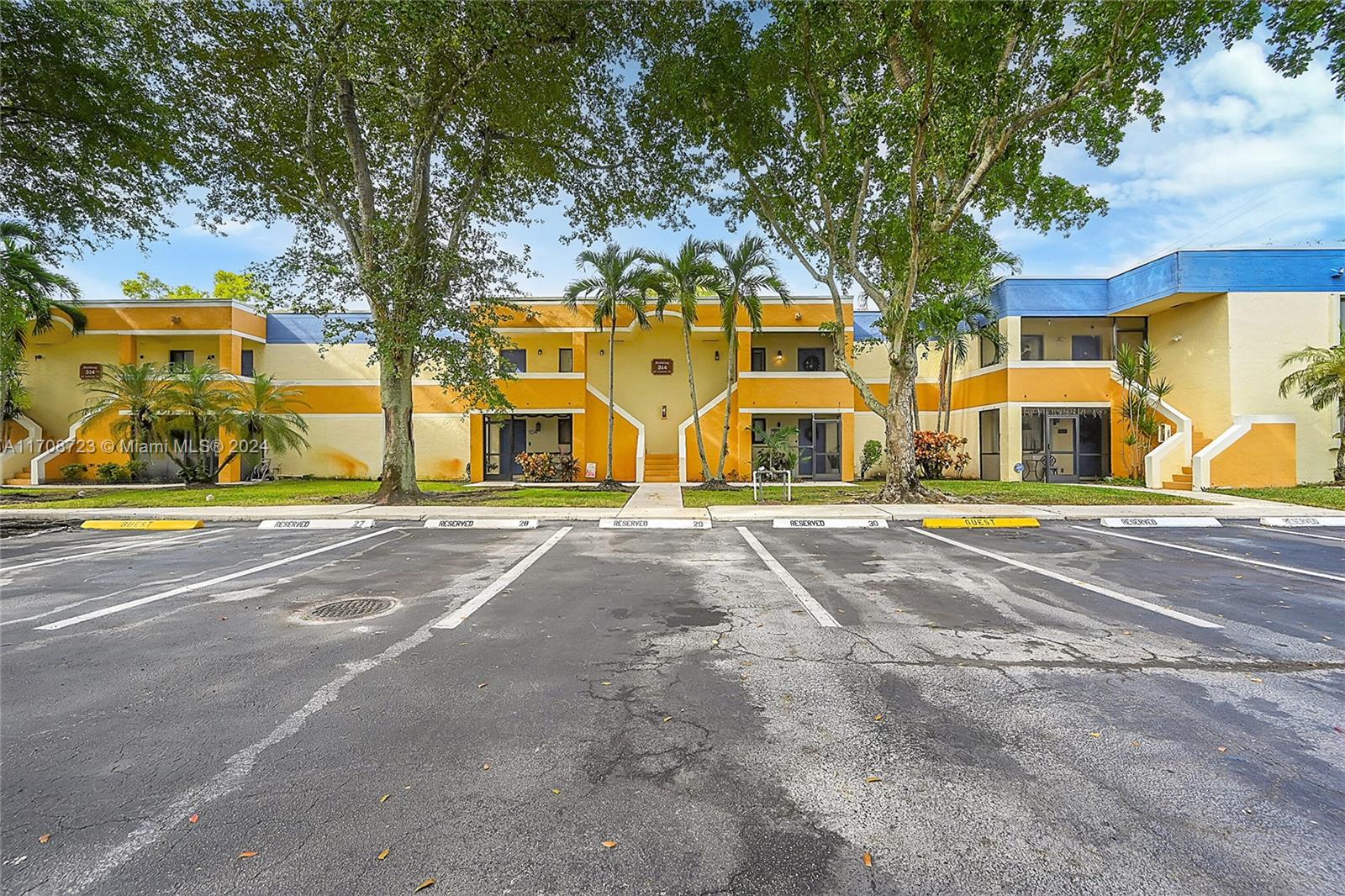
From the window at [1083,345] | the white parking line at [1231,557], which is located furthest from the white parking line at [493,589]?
the window at [1083,345]

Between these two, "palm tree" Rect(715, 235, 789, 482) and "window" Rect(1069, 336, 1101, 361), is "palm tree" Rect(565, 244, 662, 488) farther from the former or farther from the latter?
"window" Rect(1069, 336, 1101, 361)

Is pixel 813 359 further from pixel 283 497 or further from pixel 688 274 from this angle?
pixel 283 497

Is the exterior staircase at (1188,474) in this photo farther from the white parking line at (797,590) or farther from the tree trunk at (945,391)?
the white parking line at (797,590)

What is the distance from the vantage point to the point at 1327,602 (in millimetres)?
6098

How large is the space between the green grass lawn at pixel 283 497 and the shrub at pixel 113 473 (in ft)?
7.41

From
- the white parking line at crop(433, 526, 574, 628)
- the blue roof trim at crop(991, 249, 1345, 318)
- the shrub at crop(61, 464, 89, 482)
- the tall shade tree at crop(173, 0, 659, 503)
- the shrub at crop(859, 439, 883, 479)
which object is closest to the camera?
the white parking line at crop(433, 526, 574, 628)

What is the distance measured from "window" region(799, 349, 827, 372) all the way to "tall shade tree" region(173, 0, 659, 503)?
9975 mm

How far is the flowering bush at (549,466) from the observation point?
22.2m

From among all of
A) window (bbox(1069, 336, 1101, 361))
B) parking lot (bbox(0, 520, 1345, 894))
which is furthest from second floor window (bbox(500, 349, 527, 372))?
window (bbox(1069, 336, 1101, 361))

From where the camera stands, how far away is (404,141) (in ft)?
51.2

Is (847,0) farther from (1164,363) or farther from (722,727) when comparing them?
(1164,363)

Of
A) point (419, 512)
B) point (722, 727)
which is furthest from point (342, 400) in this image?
point (722, 727)

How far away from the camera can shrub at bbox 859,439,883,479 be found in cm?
2317

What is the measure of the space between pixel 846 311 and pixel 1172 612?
17788mm
